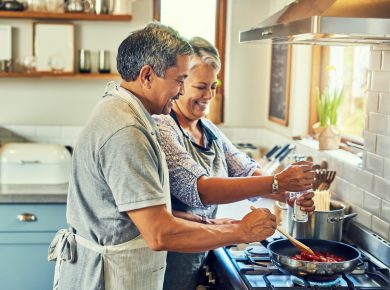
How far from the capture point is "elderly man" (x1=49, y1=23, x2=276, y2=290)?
5.78 feet

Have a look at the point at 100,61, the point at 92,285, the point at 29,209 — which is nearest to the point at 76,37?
the point at 100,61

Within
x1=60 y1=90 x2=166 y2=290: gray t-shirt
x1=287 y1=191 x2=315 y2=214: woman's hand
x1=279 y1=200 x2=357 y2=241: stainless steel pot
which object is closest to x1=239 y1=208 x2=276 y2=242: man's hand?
x1=60 y1=90 x2=166 y2=290: gray t-shirt

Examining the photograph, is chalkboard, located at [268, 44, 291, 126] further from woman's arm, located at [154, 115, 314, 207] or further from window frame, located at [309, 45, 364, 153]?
woman's arm, located at [154, 115, 314, 207]

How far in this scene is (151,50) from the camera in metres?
1.87

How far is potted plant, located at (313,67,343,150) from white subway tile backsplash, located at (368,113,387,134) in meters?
0.52

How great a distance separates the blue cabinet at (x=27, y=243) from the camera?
142 inches

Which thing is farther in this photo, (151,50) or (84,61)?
(84,61)

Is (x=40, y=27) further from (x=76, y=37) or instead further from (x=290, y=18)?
(x=290, y=18)

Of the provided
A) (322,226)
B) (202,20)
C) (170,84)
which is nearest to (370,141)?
(322,226)

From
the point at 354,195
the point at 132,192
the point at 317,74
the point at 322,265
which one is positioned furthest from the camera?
the point at 317,74

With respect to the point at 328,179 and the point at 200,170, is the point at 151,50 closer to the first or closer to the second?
the point at 200,170

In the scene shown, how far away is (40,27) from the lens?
4.24 metres

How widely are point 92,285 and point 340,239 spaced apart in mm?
1056

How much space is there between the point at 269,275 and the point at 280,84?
7.16 ft
